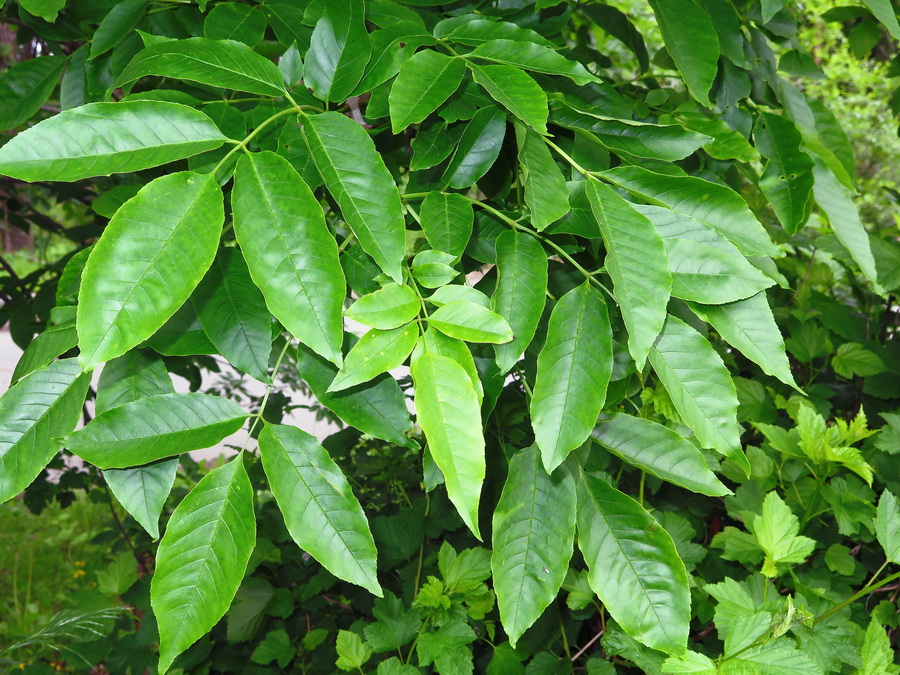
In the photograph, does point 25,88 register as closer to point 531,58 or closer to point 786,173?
point 531,58

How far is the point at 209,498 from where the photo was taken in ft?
1.97

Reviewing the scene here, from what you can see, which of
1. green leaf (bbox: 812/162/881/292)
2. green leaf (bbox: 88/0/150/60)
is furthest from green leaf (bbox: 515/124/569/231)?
green leaf (bbox: 88/0/150/60)

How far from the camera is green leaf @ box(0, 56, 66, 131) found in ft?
3.56

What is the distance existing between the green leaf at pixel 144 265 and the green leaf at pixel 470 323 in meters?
0.19

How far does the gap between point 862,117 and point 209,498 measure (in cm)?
848

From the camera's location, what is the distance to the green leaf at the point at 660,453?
69 centimetres

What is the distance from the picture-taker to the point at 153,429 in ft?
2.01

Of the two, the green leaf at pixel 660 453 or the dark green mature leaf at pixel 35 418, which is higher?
the green leaf at pixel 660 453

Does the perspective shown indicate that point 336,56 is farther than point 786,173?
No

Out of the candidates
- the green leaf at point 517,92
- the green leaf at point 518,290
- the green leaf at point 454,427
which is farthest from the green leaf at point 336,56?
the green leaf at point 454,427

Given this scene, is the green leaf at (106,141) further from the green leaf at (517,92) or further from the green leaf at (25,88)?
the green leaf at (25,88)

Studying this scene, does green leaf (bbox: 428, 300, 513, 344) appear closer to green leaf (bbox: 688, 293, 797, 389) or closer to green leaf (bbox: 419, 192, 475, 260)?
green leaf (bbox: 419, 192, 475, 260)

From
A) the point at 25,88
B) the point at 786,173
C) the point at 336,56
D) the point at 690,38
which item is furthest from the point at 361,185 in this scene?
the point at 25,88

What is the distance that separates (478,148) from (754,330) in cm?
34
